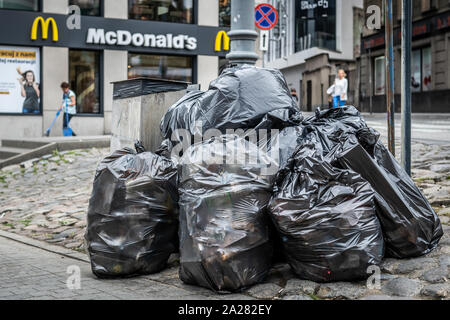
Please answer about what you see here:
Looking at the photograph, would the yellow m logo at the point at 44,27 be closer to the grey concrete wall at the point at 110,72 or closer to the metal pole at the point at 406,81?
the grey concrete wall at the point at 110,72

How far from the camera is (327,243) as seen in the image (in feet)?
11.4

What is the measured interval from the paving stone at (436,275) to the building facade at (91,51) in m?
13.3

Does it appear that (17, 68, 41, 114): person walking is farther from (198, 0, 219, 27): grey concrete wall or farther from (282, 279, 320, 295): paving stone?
(282, 279, 320, 295): paving stone

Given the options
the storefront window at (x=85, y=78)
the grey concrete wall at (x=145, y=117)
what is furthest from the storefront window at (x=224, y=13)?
the grey concrete wall at (x=145, y=117)

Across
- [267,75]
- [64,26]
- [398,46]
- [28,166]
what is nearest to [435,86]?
[398,46]

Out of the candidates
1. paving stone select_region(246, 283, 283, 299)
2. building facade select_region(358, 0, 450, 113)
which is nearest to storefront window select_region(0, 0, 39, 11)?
paving stone select_region(246, 283, 283, 299)

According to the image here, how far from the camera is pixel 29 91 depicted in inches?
597

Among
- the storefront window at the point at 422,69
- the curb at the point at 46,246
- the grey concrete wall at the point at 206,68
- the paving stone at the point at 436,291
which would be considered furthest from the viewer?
the storefront window at the point at 422,69

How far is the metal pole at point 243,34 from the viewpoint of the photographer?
5.49 m

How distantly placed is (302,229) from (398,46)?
2749cm

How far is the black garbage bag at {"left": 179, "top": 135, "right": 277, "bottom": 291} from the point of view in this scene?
348cm

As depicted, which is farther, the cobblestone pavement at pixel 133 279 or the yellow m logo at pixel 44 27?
the yellow m logo at pixel 44 27

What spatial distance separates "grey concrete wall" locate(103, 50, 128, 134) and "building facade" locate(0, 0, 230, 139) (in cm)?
3

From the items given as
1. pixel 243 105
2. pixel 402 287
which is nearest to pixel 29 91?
pixel 243 105
